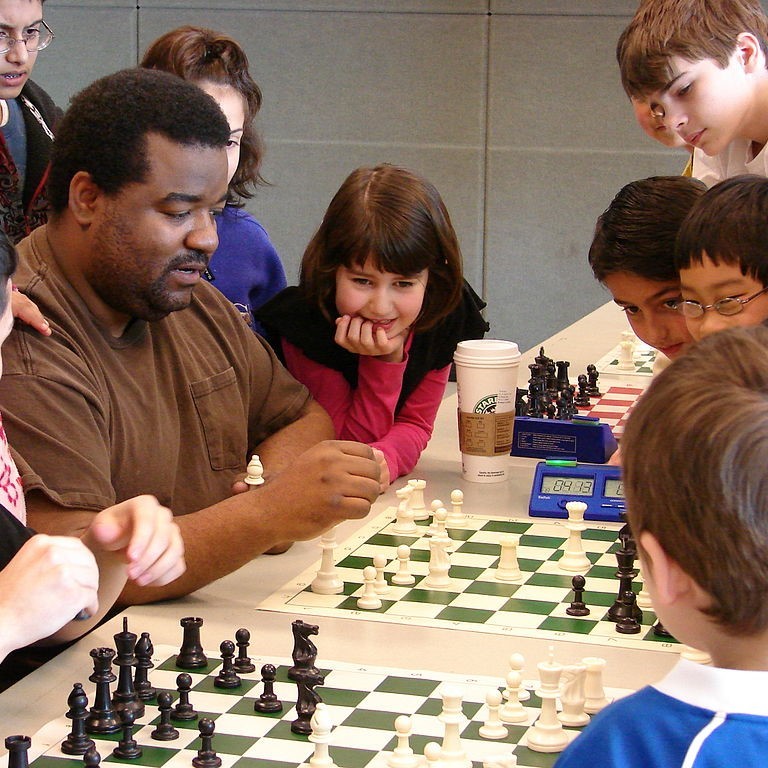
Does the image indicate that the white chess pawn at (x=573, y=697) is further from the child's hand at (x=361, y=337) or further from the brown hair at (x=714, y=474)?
the child's hand at (x=361, y=337)

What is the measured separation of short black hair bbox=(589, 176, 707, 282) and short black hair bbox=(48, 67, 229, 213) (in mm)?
770

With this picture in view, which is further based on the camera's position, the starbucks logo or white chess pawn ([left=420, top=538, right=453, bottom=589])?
the starbucks logo

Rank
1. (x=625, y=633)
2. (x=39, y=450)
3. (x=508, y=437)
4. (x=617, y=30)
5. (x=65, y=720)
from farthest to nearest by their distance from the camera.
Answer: (x=617, y=30)
(x=508, y=437)
(x=39, y=450)
(x=625, y=633)
(x=65, y=720)

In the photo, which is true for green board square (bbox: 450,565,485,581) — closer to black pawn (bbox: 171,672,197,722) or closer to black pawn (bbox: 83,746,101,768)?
A: black pawn (bbox: 171,672,197,722)

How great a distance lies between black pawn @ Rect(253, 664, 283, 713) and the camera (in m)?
1.51

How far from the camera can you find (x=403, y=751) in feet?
4.47

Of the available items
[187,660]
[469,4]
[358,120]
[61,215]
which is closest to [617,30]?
[469,4]

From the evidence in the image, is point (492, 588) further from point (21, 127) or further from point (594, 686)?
point (21, 127)

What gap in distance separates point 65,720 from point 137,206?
3.01 ft

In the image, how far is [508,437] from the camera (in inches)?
102

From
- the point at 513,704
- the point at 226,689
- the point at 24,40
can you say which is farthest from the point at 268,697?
the point at 24,40

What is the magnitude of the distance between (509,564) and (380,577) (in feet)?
0.72

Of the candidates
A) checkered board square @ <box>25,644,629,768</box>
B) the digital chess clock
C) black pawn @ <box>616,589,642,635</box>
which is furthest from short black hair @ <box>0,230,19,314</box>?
the digital chess clock

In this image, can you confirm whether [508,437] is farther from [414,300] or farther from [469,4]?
[469,4]
